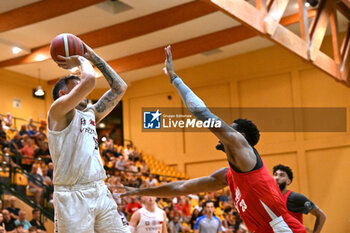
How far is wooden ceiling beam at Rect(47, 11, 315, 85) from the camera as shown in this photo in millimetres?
18266

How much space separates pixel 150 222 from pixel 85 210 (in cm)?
569

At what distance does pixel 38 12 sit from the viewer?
47.9 ft

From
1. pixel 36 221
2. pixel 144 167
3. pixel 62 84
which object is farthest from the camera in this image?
pixel 144 167

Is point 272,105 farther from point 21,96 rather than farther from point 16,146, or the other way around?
point 16,146

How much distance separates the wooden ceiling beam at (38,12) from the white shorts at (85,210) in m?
10.4

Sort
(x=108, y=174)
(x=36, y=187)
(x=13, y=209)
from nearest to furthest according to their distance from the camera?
1. (x=13, y=209)
2. (x=36, y=187)
3. (x=108, y=174)

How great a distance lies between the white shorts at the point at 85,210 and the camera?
4.33 meters

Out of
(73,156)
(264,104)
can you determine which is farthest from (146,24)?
(73,156)

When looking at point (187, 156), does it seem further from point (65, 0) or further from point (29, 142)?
point (65, 0)

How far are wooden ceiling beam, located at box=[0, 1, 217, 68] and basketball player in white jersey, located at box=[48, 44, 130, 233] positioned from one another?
11.6m

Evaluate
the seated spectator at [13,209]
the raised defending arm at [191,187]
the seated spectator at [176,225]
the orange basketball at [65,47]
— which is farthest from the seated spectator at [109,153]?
the orange basketball at [65,47]

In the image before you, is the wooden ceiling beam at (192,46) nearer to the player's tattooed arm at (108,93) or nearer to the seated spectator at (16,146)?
the seated spectator at (16,146)

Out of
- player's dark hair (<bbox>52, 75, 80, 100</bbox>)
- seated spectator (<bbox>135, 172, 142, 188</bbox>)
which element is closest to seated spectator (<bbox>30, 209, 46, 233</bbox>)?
seated spectator (<bbox>135, 172, 142, 188</bbox>)

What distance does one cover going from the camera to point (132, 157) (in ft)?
68.6
